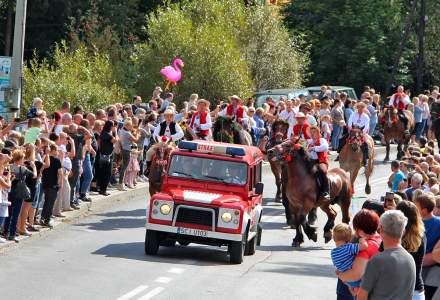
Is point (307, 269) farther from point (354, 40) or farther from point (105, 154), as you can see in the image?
point (354, 40)

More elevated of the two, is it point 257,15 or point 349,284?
point 257,15

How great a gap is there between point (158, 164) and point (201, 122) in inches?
124

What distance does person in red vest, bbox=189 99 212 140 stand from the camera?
2638 centimetres

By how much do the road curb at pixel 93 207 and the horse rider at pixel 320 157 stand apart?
4857mm

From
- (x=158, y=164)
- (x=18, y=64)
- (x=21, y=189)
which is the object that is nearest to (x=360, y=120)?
(x=18, y=64)

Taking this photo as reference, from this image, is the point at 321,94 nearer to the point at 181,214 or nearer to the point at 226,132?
the point at 226,132

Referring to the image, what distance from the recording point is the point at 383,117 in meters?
40.3

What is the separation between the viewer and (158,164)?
23500 millimetres

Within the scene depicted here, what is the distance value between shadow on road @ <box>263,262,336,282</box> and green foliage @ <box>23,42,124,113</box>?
14.9 meters

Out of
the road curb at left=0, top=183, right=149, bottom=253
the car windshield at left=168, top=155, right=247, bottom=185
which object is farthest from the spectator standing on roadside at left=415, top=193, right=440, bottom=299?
the road curb at left=0, top=183, right=149, bottom=253

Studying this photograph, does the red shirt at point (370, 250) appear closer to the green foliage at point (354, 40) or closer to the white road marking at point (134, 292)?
the white road marking at point (134, 292)

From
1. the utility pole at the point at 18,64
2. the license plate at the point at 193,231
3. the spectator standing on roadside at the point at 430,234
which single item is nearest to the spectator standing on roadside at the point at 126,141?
the utility pole at the point at 18,64

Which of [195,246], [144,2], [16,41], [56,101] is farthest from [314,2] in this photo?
[195,246]

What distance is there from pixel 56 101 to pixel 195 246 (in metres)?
13.0
